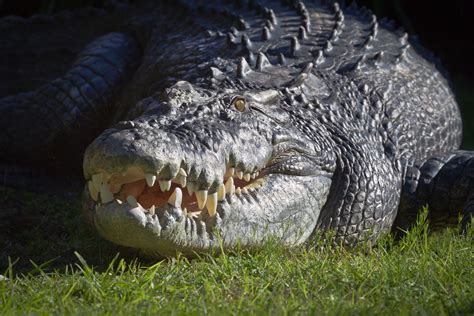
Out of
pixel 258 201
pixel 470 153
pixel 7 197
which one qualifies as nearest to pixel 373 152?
pixel 470 153

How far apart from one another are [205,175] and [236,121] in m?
0.43

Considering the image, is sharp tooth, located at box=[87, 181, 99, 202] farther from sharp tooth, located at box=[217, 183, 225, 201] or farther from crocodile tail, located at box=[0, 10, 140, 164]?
crocodile tail, located at box=[0, 10, 140, 164]

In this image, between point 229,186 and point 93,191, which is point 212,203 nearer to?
point 229,186

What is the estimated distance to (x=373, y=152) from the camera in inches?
173

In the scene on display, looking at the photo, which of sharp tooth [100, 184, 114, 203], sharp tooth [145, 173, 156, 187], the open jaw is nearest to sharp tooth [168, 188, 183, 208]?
the open jaw

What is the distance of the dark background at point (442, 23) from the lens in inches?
359

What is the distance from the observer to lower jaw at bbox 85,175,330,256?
324cm

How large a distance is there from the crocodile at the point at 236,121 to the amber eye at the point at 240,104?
0.02m

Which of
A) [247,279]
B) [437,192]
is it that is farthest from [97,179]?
[437,192]

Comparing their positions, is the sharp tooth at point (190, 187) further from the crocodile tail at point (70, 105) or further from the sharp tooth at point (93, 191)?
the crocodile tail at point (70, 105)

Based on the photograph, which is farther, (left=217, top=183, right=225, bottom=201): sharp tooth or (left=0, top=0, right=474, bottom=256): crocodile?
(left=217, top=183, right=225, bottom=201): sharp tooth

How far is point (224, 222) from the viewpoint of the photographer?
3.52 metres

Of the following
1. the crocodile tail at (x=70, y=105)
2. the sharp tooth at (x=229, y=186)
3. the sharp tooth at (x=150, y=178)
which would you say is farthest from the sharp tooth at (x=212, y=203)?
the crocodile tail at (x=70, y=105)

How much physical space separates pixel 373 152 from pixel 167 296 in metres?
1.65
